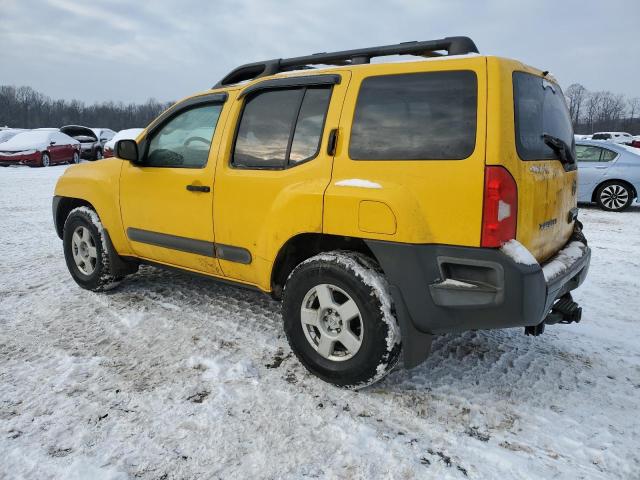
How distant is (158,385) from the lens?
114 inches

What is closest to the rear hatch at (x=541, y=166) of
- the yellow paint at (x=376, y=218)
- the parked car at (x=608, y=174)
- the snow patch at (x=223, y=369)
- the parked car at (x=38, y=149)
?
the yellow paint at (x=376, y=218)

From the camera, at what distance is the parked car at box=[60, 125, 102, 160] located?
23.4m

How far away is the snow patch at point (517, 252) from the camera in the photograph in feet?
7.85

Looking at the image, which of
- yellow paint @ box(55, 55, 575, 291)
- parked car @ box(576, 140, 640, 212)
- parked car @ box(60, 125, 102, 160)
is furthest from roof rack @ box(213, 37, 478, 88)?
parked car @ box(60, 125, 102, 160)

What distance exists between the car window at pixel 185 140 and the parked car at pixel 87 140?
71.4 feet

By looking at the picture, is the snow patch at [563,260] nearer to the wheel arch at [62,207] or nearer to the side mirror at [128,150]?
the side mirror at [128,150]

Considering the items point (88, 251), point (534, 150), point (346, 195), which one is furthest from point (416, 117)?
point (88, 251)

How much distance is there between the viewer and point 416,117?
265 cm

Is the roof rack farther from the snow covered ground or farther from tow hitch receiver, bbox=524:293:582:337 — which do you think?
the snow covered ground

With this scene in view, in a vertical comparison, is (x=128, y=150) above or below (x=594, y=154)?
above

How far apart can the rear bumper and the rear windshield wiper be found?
0.74 m

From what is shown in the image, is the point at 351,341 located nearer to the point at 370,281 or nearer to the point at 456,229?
the point at 370,281

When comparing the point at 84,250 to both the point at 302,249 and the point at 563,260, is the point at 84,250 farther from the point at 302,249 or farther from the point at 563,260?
the point at 563,260

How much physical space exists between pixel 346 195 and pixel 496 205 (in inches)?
31.4
